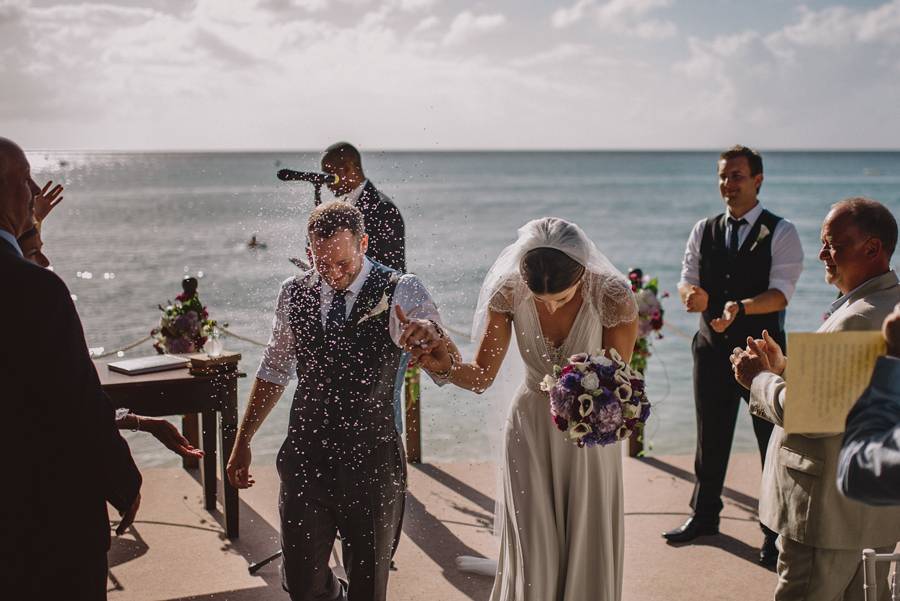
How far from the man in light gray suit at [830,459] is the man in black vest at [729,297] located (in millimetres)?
1502

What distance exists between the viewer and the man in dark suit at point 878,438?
124 centimetres

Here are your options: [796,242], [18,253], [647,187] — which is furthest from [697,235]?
[647,187]

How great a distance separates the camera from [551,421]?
300 centimetres

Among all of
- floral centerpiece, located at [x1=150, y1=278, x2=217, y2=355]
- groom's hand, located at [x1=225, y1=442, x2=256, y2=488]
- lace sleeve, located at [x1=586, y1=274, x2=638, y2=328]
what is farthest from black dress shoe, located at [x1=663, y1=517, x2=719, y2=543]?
floral centerpiece, located at [x1=150, y1=278, x2=217, y2=355]

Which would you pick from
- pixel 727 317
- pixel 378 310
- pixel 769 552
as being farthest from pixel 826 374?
pixel 769 552

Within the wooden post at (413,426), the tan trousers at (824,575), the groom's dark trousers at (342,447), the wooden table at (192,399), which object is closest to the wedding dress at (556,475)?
the groom's dark trousers at (342,447)

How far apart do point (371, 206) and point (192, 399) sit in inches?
66.0

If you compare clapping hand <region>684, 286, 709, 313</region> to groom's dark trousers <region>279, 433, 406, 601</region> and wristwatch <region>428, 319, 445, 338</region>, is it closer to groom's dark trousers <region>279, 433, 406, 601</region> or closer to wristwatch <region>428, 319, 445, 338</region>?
wristwatch <region>428, 319, 445, 338</region>

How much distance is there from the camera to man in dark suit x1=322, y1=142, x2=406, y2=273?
173 inches

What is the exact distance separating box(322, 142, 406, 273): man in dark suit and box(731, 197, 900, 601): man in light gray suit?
246 cm

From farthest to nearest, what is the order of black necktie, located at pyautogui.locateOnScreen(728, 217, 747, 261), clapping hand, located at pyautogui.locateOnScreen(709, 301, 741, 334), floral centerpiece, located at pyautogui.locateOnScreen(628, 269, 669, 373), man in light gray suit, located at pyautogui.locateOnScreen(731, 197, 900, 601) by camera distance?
floral centerpiece, located at pyautogui.locateOnScreen(628, 269, 669, 373)
black necktie, located at pyautogui.locateOnScreen(728, 217, 747, 261)
clapping hand, located at pyautogui.locateOnScreen(709, 301, 741, 334)
man in light gray suit, located at pyautogui.locateOnScreen(731, 197, 900, 601)

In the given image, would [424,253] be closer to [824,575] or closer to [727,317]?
[727,317]

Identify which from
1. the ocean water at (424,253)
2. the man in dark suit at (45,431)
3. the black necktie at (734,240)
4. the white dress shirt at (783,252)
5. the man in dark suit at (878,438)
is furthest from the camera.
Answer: the ocean water at (424,253)

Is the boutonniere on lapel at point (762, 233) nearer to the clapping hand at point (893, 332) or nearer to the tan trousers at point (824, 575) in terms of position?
the tan trousers at point (824, 575)
